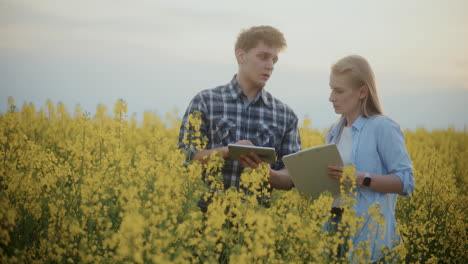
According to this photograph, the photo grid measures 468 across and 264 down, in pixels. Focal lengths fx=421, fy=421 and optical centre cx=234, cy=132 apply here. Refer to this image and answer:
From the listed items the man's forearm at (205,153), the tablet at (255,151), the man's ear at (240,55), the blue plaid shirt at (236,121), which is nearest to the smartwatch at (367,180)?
the tablet at (255,151)

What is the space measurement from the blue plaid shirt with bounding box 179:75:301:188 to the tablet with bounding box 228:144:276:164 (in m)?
0.75

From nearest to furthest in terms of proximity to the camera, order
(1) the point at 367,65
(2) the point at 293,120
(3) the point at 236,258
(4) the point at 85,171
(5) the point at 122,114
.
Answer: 1. (3) the point at 236,258
2. (1) the point at 367,65
3. (4) the point at 85,171
4. (5) the point at 122,114
5. (2) the point at 293,120

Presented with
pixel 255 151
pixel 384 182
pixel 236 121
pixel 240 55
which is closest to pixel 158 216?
pixel 255 151

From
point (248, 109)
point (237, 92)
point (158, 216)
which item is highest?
point (237, 92)

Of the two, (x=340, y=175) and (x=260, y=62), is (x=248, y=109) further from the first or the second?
(x=340, y=175)

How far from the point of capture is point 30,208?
3.28m

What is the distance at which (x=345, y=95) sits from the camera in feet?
11.3

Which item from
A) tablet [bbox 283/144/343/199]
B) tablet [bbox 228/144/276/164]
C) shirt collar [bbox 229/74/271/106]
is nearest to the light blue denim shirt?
tablet [bbox 283/144/343/199]

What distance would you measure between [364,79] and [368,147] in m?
0.57

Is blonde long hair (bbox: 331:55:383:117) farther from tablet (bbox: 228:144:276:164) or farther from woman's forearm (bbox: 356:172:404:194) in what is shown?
tablet (bbox: 228:144:276:164)

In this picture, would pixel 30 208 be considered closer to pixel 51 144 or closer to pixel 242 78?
pixel 242 78

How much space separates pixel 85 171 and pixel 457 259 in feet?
13.5

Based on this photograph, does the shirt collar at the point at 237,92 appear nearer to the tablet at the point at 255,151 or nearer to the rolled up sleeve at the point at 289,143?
the rolled up sleeve at the point at 289,143

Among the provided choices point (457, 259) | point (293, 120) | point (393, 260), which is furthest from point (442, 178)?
point (393, 260)
